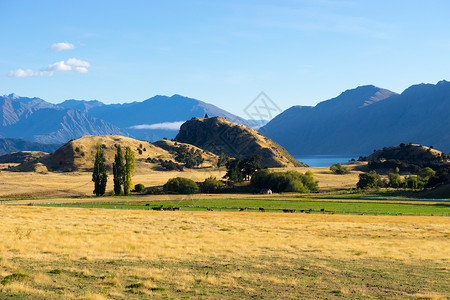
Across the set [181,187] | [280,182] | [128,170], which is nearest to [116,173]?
[128,170]

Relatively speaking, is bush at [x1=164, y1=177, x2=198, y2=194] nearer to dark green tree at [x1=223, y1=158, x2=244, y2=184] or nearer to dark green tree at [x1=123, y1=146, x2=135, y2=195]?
dark green tree at [x1=123, y1=146, x2=135, y2=195]

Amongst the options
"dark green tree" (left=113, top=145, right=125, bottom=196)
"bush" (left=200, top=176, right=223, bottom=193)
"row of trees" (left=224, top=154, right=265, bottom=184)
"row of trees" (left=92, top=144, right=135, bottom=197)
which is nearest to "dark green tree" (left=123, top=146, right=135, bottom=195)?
"row of trees" (left=92, top=144, right=135, bottom=197)

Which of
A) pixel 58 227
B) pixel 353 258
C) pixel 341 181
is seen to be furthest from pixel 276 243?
pixel 341 181

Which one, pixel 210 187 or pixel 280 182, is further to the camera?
pixel 280 182

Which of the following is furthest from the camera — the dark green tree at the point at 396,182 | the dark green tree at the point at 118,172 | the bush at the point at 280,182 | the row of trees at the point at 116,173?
the dark green tree at the point at 396,182

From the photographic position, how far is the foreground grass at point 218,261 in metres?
22.3

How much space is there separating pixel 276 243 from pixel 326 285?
17.8 metres

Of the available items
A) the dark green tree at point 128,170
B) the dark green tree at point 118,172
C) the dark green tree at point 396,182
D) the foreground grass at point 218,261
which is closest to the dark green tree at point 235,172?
the dark green tree at point 128,170

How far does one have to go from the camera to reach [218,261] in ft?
104

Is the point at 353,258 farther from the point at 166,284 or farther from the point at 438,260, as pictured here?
the point at 166,284

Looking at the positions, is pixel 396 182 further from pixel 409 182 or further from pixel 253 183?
pixel 253 183

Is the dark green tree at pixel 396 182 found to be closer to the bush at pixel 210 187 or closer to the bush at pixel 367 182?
the bush at pixel 367 182

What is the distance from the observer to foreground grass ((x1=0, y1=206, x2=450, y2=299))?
880 inches

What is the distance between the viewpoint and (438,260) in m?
33.9
